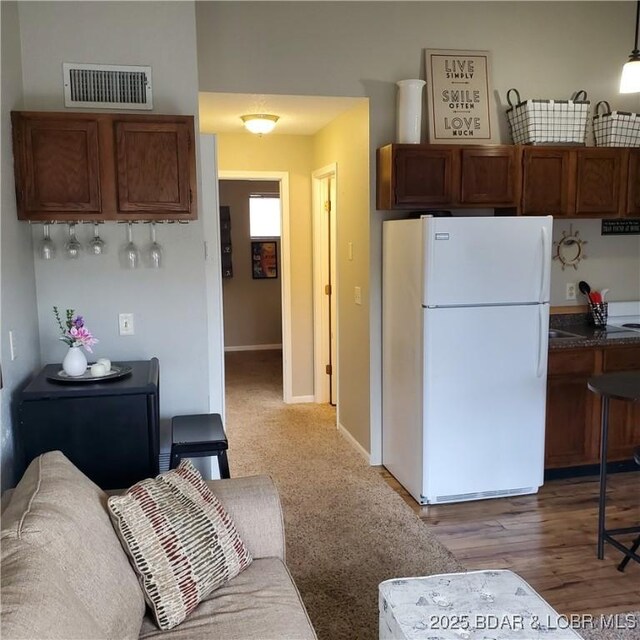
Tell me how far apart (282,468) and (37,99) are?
2.66m

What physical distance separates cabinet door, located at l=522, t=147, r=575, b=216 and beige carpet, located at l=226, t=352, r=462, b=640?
6.62 ft

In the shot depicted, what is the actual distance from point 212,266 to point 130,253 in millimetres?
634

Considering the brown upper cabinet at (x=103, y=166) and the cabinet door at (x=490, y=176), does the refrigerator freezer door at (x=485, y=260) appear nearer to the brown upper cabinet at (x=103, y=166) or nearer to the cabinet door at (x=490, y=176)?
the cabinet door at (x=490, y=176)

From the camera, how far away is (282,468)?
4.28 m

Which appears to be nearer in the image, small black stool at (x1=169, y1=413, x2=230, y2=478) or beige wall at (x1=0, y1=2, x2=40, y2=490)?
beige wall at (x1=0, y1=2, x2=40, y2=490)

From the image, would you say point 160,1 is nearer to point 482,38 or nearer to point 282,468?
point 482,38

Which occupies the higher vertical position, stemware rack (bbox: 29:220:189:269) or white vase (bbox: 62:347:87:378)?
stemware rack (bbox: 29:220:189:269)

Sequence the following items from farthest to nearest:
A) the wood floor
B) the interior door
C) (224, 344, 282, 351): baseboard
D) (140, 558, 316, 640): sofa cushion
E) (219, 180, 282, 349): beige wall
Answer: (224, 344, 282, 351): baseboard, (219, 180, 282, 349): beige wall, the interior door, the wood floor, (140, 558, 316, 640): sofa cushion

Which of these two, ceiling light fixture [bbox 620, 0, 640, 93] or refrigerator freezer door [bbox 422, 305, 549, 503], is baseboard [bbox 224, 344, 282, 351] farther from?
ceiling light fixture [bbox 620, 0, 640, 93]

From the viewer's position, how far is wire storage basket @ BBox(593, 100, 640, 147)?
4109 millimetres

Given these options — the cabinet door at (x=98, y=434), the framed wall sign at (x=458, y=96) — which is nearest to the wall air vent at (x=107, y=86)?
the cabinet door at (x=98, y=434)

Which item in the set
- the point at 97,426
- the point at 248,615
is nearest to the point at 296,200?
the point at 97,426

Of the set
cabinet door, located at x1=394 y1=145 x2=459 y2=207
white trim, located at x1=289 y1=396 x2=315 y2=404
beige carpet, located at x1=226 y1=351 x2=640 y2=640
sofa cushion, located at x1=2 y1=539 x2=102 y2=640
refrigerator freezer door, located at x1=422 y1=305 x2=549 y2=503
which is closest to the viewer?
sofa cushion, located at x1=2 y1=539 x2=102 y2=640

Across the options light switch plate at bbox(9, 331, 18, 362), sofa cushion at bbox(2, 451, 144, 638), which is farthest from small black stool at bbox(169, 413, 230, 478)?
sofa cushion at bbox(2, 451, 144, 638)
